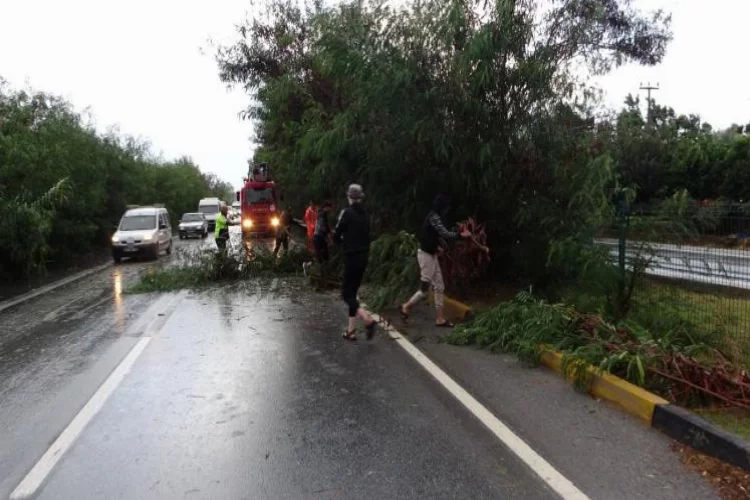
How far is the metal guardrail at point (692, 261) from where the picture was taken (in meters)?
7.00

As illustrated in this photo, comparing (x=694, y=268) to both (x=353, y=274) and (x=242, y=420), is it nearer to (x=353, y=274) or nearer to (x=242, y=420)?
(x=353, y=274)

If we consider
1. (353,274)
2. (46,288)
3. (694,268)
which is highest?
(694,268)

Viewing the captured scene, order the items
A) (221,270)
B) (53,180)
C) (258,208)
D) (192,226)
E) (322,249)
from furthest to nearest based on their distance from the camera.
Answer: (192,226) → (258,208) → (53,180) → (221,270) → (322,249)

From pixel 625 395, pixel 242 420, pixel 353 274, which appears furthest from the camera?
pixel 353 274

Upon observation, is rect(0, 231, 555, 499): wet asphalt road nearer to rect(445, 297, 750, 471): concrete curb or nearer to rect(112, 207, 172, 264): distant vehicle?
rect(445, 297, 750, 471): concrete curb

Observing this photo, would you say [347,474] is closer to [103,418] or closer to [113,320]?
[103,418]

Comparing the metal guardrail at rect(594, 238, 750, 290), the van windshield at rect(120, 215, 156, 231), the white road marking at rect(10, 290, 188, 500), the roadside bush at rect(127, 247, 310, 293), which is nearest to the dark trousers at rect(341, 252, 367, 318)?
the white road marking at rect(10, 290, 188, 500)

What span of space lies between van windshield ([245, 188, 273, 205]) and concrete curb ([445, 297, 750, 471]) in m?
25.2

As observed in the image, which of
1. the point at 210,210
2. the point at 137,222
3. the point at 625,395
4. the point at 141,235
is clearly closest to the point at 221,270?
the point at 141,235

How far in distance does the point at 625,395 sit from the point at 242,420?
3.33m

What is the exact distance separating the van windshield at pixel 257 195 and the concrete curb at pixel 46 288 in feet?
32.2

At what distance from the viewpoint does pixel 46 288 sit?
1585cm

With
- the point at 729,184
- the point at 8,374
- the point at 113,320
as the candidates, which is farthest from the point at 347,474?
the point at 729,184

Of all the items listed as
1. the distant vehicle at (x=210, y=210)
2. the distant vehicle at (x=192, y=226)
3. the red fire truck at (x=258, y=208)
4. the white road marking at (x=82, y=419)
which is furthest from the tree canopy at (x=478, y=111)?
the distant vehicle at (x=210, y=210)
